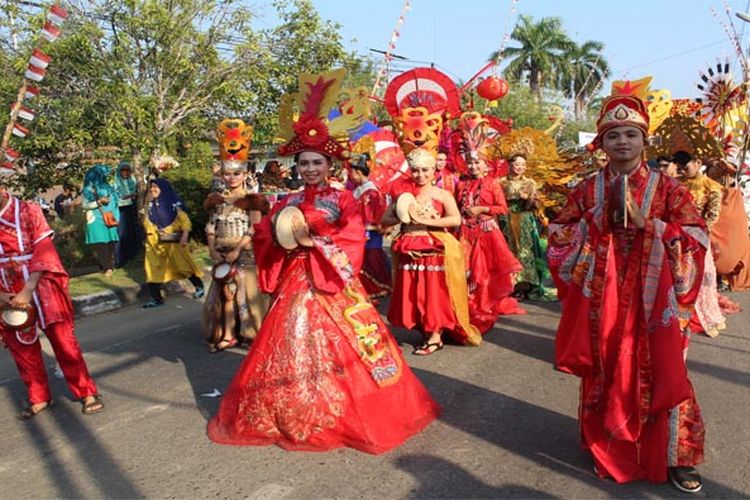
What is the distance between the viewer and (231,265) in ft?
19.6

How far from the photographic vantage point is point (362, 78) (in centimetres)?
2312

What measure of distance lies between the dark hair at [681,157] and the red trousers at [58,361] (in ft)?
15.8

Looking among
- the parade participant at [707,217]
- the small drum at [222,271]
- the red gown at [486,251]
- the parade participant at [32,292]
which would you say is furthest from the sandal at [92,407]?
the parade participant at [707,217]

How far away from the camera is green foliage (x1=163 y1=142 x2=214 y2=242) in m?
12.2

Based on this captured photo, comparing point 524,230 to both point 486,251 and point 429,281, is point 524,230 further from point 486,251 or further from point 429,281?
point 429,281

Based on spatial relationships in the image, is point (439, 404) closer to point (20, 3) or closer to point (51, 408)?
point (51, 408)

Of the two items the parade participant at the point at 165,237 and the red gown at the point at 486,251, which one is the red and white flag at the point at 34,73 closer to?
the parade participant at the point at 165,237

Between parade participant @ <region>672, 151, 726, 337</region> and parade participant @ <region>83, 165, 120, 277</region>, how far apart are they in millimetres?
7523

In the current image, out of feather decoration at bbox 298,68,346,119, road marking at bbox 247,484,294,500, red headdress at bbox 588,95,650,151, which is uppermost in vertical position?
feather decoration at bbox 298,68,346,119

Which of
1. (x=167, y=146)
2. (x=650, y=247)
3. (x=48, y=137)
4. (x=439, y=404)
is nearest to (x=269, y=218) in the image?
(x=439, y=404)

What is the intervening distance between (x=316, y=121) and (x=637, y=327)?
2.06 metres

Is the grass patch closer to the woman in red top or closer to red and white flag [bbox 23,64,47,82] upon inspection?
the woman in red top

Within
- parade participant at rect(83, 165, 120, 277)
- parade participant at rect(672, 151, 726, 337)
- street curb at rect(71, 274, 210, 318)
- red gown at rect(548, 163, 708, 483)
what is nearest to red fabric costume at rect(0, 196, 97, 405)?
red gown at rect(548, 163, 708, 483)

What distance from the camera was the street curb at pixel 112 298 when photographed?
25.3ft
